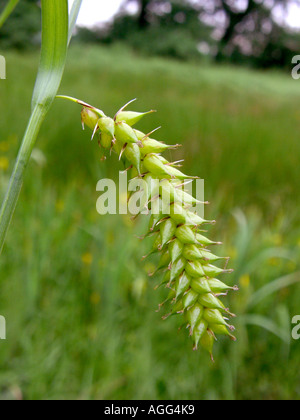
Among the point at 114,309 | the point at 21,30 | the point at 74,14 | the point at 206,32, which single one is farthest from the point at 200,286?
the point at 206,32

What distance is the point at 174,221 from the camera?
13.6 inches

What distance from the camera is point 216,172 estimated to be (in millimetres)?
3273

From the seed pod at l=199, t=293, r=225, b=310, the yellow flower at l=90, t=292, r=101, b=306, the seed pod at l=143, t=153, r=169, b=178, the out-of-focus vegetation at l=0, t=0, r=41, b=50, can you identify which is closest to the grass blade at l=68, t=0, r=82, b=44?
the seed pod at l=143, t=153, r=169, b=178

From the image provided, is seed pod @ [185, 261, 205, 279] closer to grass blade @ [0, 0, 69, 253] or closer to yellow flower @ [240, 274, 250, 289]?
grass blade @ [0, 0, 69, 253]

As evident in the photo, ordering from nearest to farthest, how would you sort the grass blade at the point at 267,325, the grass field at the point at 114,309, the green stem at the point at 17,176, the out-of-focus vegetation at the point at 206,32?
the green stem at the point at 17,176, the grass field at the point at 114,309, the grass blade at the point at 267,325, the out-of-focus vegetation at the point at 206,32

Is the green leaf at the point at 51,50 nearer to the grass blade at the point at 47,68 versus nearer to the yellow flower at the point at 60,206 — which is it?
the grass blade at the point at 47,68

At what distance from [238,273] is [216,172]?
137 cm

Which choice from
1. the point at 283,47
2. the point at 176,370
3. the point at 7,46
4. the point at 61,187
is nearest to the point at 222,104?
the point at 61,187

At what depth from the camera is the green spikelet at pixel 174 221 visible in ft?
1.08

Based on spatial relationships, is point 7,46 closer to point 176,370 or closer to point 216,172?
point 216,172

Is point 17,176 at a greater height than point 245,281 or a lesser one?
lesser

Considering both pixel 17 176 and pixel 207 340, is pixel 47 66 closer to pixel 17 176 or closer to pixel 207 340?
pixel 17 176
